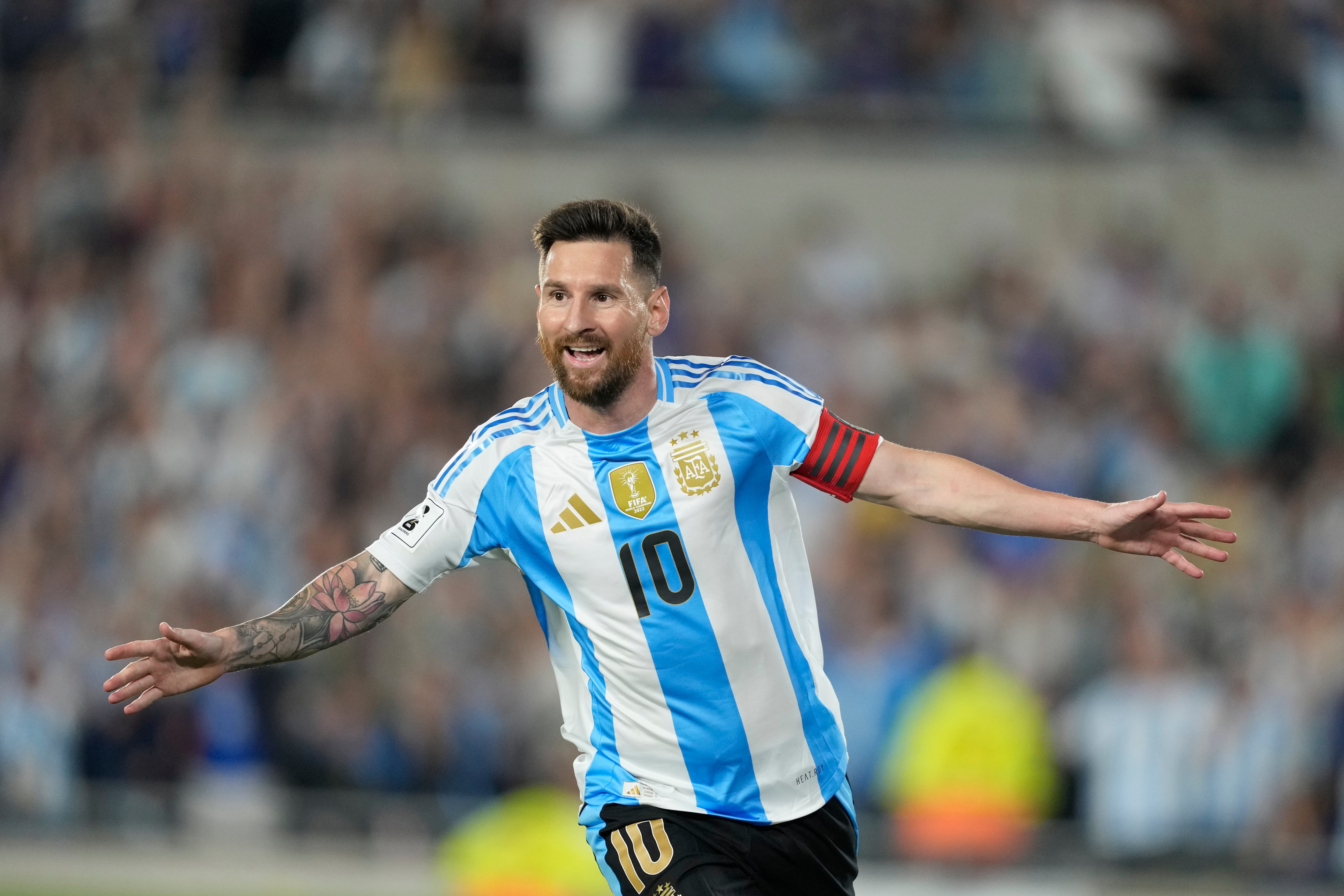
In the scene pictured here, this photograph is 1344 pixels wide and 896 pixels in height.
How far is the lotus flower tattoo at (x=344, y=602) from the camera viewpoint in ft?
18.1

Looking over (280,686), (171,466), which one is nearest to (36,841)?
(280,686)

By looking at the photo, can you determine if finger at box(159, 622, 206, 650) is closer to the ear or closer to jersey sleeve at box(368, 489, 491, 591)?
jersey sleeve at box(368, 489, 491, 591)

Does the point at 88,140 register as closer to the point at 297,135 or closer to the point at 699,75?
the point at 297,135

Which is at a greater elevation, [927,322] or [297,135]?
[297,135]

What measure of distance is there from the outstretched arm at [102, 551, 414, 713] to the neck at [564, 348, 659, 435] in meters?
0.77

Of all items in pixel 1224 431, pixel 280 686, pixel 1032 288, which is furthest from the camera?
pixel 1032 288

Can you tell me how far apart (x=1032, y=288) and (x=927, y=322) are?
93cm

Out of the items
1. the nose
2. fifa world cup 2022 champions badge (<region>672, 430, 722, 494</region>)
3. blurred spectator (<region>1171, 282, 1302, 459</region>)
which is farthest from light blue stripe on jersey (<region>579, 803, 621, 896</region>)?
blurred spectator (<region>1171, 282, 1302, 459</region>)

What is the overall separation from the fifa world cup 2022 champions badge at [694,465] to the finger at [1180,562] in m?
1.38

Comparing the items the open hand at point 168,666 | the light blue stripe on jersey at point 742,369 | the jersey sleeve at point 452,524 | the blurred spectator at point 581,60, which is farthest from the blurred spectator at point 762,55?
the open hand at point 168,666

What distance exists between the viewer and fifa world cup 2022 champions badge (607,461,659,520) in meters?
5.58

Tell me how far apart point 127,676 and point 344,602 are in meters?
0.71

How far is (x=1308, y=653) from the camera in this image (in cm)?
1107

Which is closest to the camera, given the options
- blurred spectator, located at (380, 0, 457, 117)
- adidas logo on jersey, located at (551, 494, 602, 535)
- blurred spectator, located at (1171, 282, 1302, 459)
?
adidas logo on jersey, located at (551, 494, 602, 535)
